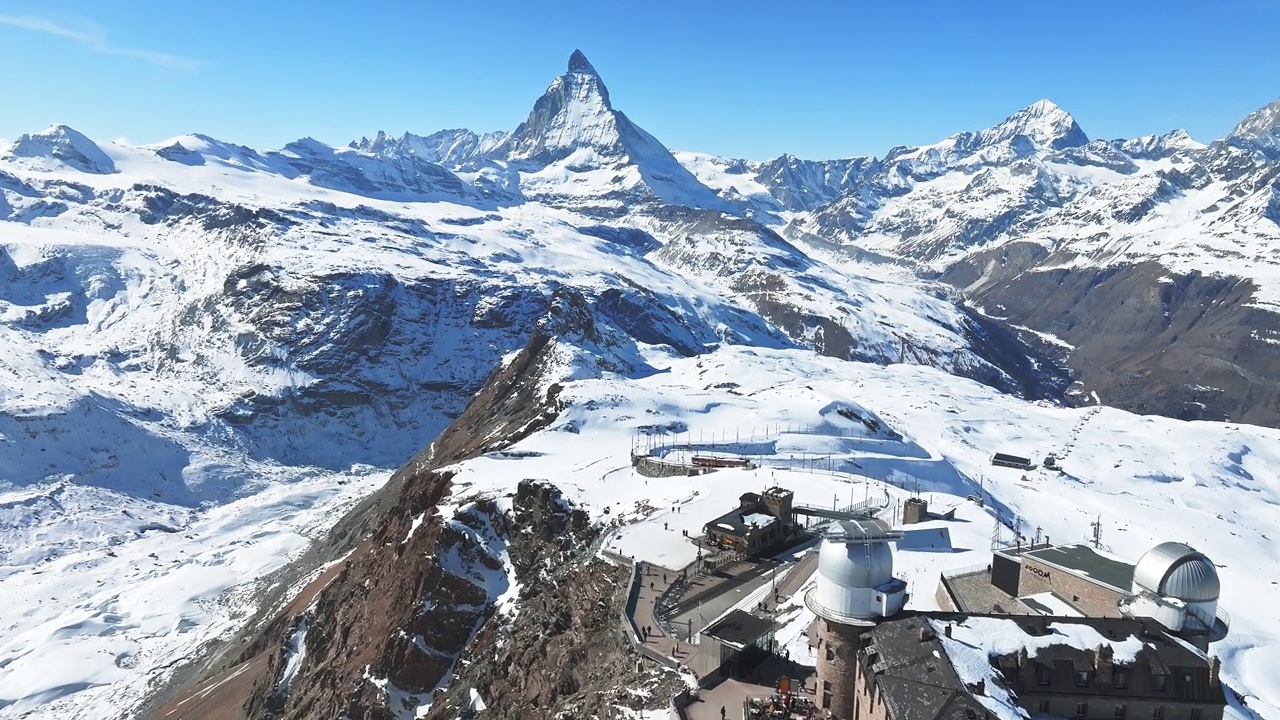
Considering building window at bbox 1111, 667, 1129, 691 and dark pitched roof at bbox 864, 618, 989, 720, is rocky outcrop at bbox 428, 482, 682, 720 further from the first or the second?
building window at bbox 1111, 667, 1129, 691

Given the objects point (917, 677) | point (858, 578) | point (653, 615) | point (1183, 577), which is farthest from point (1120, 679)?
point (653, 615)

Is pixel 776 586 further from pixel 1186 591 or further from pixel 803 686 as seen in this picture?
pixel 1186 591

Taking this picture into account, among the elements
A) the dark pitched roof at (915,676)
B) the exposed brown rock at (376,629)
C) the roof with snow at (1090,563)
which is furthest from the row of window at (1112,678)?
the exposed brown rock at (376,629)

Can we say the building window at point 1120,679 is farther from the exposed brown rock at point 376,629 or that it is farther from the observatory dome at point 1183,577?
the exposed brown rock at point 376,629

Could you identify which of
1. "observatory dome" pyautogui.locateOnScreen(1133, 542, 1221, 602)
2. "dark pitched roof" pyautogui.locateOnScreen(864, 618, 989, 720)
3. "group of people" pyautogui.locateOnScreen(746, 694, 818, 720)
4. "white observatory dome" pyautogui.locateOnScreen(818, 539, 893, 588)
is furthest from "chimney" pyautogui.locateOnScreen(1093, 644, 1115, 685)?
"group of people" pyautogui.locateOnScreen(746, 694, 818, 720)

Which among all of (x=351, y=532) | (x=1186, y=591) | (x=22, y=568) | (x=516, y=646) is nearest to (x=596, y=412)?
(x=351, y=532)

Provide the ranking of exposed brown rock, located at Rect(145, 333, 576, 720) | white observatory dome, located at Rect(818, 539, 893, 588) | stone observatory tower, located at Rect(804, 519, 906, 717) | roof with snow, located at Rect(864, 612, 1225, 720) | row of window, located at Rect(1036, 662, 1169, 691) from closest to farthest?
roof with snow, located at Rect(864, 612, 1225, 720) → row of window, located at Rect(1036, 662, 1169, 691) → white observatory dome, located at Rect(818, 539, 893, 588) → stone observatory tower, located at Rect(804, 519, 906, 717) → exposed brown rock, located at Rect(145, 333, 576, 720)
